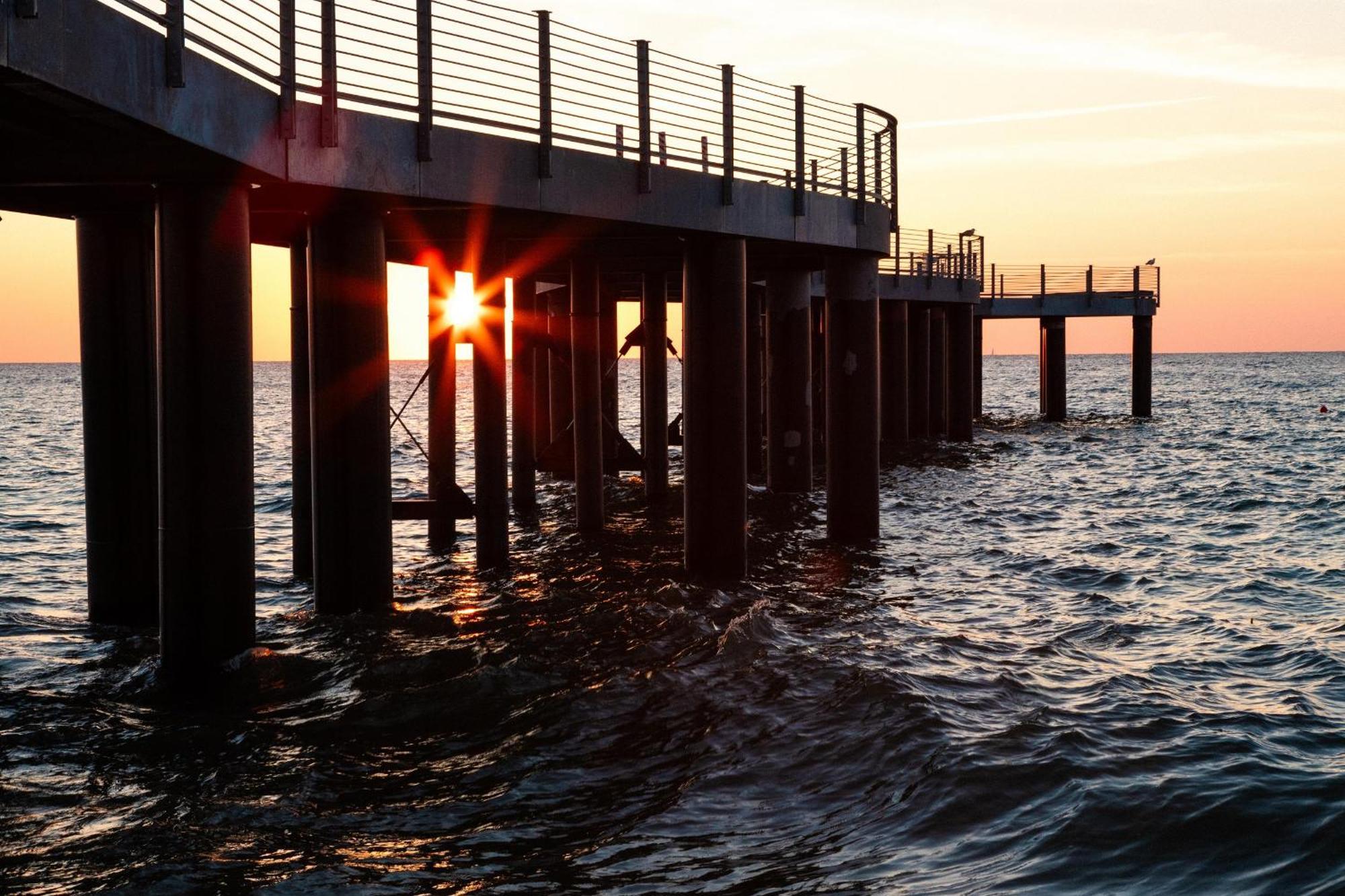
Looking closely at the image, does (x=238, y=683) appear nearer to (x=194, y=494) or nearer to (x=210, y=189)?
(x=194, y=494)

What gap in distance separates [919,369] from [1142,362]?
17808 millimetres

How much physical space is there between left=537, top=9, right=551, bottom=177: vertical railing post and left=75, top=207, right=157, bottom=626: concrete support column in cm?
361

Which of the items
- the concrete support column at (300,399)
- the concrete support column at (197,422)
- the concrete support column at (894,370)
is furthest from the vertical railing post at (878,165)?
the concrete support column at (894,370)

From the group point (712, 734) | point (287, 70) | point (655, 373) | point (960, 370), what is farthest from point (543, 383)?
point (712, 734)

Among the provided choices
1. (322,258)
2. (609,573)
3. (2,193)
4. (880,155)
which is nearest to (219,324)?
(322,258)

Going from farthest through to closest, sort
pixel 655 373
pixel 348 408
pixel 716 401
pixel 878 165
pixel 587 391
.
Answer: pixel 655 373 < pixel 587 391 < pixel 878 165 < pixel 716 401 < pixel 348 408

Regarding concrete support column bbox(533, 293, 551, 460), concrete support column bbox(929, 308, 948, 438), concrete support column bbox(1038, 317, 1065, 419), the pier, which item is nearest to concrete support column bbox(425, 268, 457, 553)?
the pier

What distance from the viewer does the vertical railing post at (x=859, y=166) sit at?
17.6 m

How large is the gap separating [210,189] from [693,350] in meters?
6.15

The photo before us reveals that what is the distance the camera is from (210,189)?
10.1 metres

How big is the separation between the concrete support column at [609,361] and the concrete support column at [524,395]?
115 cm

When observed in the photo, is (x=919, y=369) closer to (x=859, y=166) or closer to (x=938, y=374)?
(x=938, y=374)

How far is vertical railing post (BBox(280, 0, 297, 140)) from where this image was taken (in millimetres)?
10438

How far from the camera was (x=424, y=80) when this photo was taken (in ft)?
38.7
